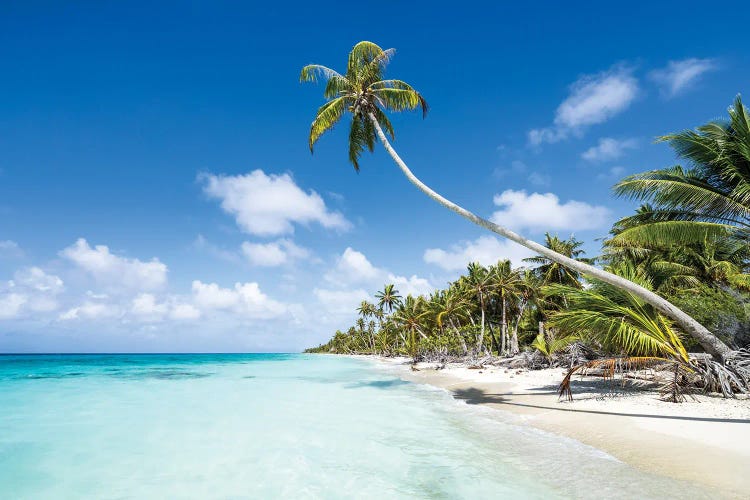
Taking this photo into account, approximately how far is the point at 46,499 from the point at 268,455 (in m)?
3.89

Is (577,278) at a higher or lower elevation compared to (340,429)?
higher

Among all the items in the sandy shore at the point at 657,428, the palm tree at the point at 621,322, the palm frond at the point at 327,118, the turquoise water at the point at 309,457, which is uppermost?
the palm frond at the point at 327,118

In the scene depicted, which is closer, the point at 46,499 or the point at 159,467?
the point at 46,499

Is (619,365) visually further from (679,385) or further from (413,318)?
(413,318)

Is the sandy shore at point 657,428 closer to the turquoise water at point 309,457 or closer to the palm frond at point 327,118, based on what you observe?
the turquoise water at point 309,457

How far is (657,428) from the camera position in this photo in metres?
7.82

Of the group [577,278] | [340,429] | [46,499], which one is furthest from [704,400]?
[577,278]

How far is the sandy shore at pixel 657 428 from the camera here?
5574 millimetres

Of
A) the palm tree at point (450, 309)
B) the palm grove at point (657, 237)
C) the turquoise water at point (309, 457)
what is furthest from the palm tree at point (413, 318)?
the turquoise water at point (309, 457)

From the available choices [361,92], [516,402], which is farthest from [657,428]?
[361,92]

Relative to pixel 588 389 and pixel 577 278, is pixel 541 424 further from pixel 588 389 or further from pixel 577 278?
pixel 577 278

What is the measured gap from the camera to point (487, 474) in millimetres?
6359

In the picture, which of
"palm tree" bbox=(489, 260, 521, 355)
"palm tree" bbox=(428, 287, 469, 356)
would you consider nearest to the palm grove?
"palm tree" bbox=(489, 260, 521, 355)

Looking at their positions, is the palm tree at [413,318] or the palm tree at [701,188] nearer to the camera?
the palm tree at [701,188]
